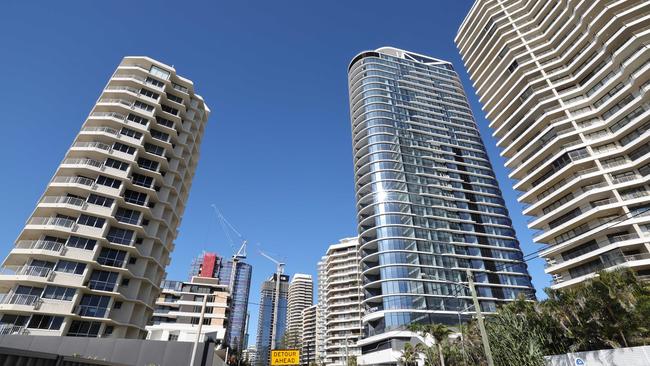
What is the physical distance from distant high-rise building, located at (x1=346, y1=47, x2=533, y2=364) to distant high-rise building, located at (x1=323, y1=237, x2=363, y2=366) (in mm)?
27707

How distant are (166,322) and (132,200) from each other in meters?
47.6

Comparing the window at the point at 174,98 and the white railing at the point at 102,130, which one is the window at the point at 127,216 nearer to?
the white railing at the point at 102,130

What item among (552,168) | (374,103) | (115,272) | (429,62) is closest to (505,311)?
(552,168)

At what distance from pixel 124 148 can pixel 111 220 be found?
1141 centimetres

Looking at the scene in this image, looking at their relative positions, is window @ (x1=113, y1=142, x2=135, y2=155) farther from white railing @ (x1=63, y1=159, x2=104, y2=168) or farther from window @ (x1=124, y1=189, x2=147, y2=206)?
window @ (x1=124, y1=189, x2=147, y2=206)

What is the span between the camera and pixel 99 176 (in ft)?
142

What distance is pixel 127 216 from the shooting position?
4444 cm

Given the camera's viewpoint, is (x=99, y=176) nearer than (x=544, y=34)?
Yes

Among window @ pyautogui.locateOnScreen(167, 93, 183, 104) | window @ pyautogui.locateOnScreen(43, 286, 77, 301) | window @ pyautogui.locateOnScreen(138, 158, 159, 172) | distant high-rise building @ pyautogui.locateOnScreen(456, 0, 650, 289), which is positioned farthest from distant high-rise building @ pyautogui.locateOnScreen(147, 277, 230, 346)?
distant high-rise building @ pyautogui.locateOnScreen(456, 0, 650, 289)

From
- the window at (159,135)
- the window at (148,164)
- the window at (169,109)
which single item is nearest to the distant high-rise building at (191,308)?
the window at (148,164)

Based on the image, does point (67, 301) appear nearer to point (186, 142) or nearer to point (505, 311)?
point (186, 142)

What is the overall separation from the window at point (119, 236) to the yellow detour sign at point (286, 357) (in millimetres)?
26803

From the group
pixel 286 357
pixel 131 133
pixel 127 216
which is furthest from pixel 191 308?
pixel 131 133

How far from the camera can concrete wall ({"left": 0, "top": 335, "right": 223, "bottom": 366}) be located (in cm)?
2800
